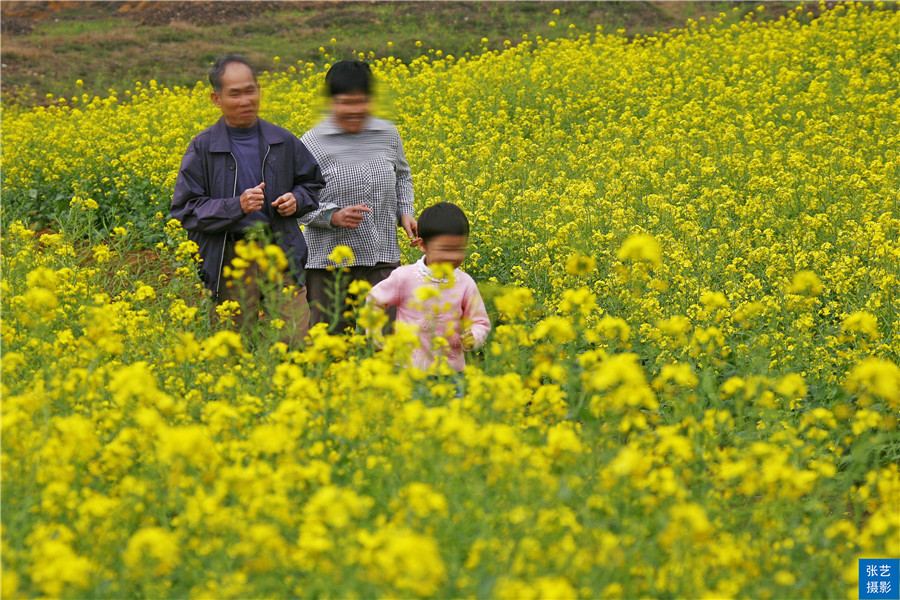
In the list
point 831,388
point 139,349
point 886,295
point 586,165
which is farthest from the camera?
point 586,165

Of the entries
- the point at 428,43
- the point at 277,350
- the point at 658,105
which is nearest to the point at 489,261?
the point at 277,350

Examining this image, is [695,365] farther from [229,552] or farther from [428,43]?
[428,43]

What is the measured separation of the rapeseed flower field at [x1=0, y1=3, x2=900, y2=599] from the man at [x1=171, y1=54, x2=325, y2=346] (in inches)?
9.8

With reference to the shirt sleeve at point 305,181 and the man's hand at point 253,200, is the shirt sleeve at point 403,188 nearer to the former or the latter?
the shirt sleeve at point 305,181

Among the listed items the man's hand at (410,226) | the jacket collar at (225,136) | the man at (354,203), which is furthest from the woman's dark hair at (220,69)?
the man's hand at (410,226)

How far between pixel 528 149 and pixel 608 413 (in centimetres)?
632

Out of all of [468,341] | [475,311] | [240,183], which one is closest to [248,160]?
[240,183]

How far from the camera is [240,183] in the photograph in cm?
449

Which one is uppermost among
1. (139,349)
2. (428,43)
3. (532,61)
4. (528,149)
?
(428,43)

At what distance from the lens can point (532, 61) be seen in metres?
13.7

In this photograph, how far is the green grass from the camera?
20.9m

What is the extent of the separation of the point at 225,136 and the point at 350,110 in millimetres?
660

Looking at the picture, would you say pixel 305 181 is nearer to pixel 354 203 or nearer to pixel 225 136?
pixel 354 203

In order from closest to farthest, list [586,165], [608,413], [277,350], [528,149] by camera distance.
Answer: [608,413]
[277,350]
[586,165]
[528,149]
